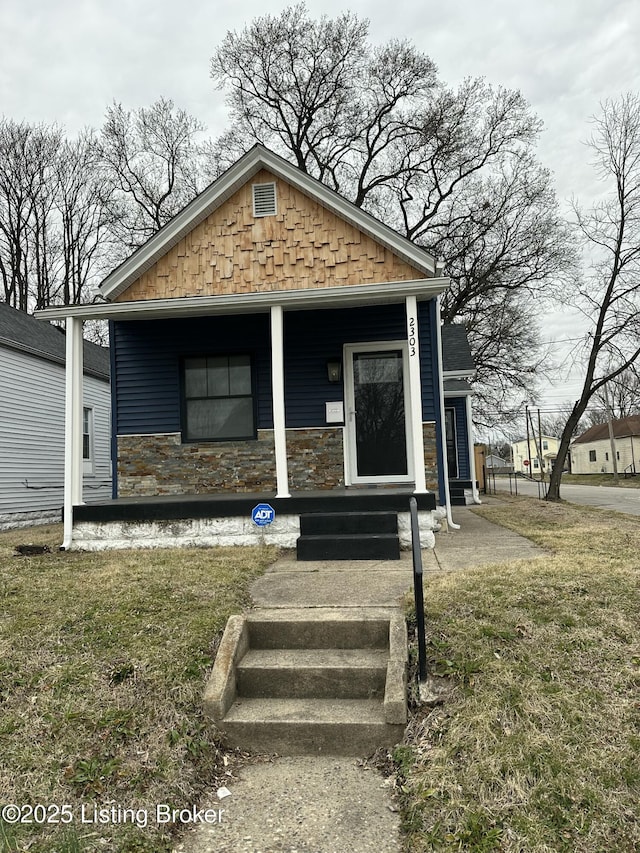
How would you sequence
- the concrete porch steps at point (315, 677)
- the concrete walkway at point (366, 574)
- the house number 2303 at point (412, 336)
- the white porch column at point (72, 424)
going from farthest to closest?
the white porch column at point (72, 424), the house number 2303 at point (412, 336), the concrete walkway at point (366, 574), the concrete porch steps at point (315, 677)

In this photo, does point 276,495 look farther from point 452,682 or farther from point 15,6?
point 15,6

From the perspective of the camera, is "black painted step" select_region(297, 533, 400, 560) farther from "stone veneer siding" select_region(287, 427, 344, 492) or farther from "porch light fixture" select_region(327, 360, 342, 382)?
"porch light fixture" select_region(327, 360, 342, 382)

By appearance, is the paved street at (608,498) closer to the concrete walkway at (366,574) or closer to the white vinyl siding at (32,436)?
the concrete walkway at (366,574)

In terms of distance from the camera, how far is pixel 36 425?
13.4 meters

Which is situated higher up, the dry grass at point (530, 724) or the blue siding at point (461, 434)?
the blue siding at point (461, 434)

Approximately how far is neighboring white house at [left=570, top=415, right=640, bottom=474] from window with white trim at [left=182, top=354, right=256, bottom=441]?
4305cm

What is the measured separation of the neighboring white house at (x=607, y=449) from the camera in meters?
47.0

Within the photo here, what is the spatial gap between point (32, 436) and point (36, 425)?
0.28 metres

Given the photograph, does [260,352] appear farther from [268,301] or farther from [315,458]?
[315,458]

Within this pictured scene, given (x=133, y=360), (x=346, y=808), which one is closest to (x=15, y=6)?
(x=133, y=360)

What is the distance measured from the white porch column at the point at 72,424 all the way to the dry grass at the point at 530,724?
4.99m

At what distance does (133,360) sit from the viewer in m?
9.22

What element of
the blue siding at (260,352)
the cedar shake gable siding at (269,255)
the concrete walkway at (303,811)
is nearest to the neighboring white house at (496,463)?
the blue siding at (260,352)

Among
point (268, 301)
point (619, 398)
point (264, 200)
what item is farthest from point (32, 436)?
point (619, 398)
